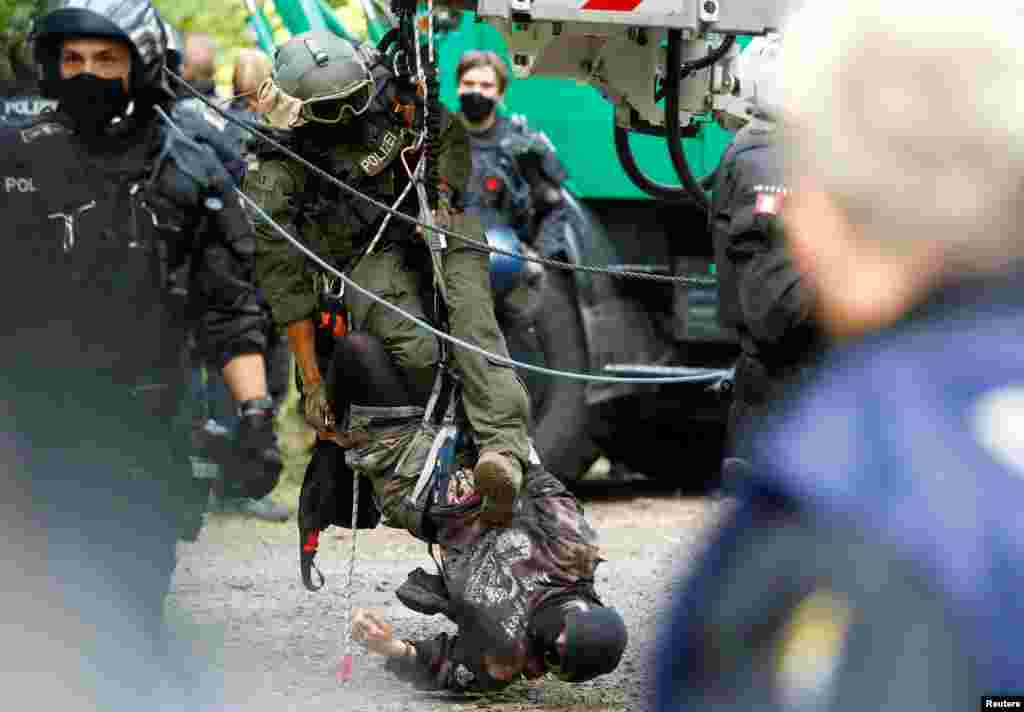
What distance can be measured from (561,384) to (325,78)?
13.9ft

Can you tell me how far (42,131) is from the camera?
6.00 metres

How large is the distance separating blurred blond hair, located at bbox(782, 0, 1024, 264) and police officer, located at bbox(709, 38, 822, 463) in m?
3.09

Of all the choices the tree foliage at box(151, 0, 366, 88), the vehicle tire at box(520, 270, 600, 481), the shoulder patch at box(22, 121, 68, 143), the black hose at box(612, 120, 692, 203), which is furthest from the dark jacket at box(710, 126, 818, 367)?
the tree foliage at box(151, 0, 366, 88)

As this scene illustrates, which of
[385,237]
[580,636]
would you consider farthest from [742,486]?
[385,237]

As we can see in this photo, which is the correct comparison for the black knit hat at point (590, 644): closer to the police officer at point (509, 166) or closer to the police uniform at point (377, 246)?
the police uniform at point (377, 246)

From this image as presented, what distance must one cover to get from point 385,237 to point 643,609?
2.11 m

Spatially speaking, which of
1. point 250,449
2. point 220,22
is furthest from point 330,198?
point 220,22

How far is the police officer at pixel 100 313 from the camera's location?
5.91m

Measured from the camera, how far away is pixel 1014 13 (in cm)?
190

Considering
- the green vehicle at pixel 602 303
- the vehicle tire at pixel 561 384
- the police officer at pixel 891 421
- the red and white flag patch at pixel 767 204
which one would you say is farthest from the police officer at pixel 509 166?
the police officer at pixel 891 421

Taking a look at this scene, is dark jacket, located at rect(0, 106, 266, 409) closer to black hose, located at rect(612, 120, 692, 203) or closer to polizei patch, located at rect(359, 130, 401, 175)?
polizei patch, located at rect(359, 130, 401, 175)

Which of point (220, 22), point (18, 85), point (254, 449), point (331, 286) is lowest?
point (254, 449)

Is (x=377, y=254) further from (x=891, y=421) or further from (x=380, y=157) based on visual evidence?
(x=891, y=421)

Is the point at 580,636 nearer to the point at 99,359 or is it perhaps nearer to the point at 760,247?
the point at 760,247
